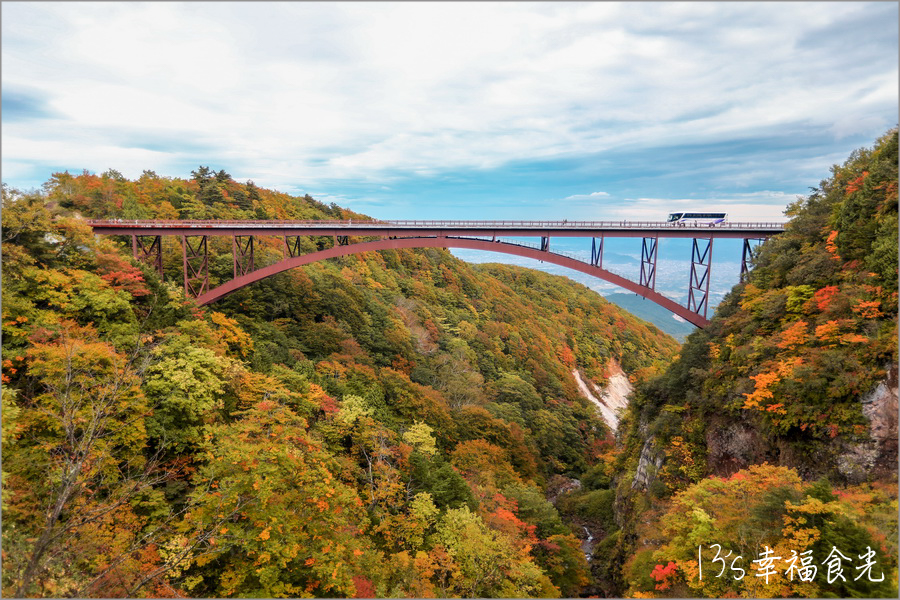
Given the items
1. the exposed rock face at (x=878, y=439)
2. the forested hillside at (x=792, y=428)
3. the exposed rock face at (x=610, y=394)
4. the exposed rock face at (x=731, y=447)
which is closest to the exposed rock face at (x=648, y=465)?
the forested hillside at (x=792, y=428)

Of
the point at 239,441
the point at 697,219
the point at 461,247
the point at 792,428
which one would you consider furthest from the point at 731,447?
the point at 239,441

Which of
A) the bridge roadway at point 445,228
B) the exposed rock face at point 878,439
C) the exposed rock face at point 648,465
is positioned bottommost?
the exposed rock face at point 648,465

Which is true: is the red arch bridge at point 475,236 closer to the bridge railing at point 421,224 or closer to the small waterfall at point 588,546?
the bridge railing at point 421,224

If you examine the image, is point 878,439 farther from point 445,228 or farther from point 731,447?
point 445,228

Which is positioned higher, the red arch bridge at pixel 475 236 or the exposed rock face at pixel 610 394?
the red arch bridge at pixel 475 236

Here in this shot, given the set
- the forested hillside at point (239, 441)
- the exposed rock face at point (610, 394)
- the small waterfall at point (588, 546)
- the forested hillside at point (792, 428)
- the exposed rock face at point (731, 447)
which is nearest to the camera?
the forested hillside at point (239, 441)

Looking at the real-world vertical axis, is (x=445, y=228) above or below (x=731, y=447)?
above

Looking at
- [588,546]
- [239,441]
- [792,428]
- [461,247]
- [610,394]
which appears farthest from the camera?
[610,394]
